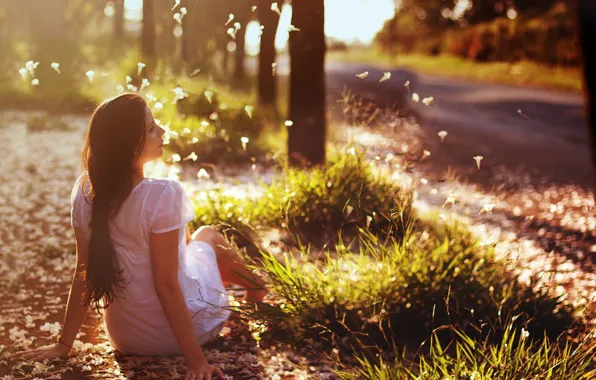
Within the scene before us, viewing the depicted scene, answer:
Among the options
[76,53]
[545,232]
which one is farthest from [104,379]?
[76,53]

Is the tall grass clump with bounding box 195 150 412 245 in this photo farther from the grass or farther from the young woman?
the grass

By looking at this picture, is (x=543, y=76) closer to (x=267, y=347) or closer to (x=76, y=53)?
(x=76, y=53)

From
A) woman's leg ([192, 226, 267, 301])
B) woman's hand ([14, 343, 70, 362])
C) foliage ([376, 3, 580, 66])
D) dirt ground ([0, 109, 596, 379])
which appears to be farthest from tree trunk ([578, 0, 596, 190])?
foliage ([376, 3, 580, 66])

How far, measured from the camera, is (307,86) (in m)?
7.76

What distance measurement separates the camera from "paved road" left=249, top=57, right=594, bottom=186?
1164 cm

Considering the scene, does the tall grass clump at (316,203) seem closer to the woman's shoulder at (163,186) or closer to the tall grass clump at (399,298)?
the tall grass clump at (399,298)

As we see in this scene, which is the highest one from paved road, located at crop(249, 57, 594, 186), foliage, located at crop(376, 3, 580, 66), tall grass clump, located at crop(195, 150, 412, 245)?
foliage, located at crop(376, 3, 580, 66)

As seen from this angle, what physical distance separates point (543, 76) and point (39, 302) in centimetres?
2390

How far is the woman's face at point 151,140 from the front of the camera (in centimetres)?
355

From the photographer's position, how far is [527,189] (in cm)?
961

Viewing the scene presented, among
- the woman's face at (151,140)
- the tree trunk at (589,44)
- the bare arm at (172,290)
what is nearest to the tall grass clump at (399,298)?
the bare arm at (172,290)

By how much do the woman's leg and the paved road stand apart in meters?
2.50

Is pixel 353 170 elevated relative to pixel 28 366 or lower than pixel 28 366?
elevated

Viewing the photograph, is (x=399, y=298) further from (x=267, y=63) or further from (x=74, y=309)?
(x=267, y=63)
